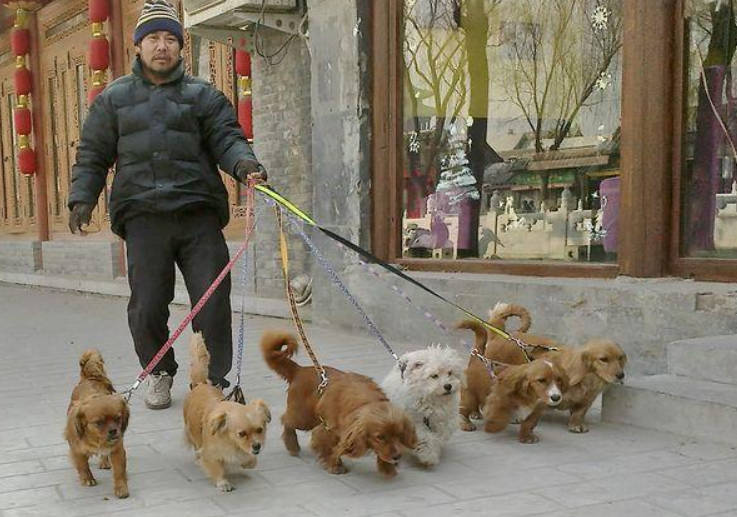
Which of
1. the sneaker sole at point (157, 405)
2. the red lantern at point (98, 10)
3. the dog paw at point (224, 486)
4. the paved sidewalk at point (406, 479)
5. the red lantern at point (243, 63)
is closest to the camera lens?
the paved sidewalk at point (406, 479)

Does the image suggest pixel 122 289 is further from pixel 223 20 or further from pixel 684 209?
→ pixel 684 209

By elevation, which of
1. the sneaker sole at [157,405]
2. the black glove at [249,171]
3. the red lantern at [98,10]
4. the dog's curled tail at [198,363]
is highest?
the red lantern at [98,10]

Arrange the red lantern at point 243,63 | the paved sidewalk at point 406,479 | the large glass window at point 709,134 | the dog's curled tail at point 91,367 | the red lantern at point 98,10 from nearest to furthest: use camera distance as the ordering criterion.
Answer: the paved sidewalk at point 406,479 < the dog's curled tail at point 91,367 < the large glass window at point 709,134 < the red lantern at point 243,63 < the red lantern at point 98,10

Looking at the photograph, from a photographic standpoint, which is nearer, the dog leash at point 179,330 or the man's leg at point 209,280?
the dog leash at point 179,330

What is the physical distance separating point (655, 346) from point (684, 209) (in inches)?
39.8

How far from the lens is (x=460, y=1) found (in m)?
7.33

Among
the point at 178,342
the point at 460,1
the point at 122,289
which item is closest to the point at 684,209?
the point at 460,1

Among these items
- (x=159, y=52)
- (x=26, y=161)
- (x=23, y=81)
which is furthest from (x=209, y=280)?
(x=23, y=81)

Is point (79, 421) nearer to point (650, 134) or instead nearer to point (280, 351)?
point (280, 351)

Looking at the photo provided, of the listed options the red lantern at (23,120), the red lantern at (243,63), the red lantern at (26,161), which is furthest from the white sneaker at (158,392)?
the red lantern at (23,120)

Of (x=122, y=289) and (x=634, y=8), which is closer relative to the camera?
(x=634, y=8)

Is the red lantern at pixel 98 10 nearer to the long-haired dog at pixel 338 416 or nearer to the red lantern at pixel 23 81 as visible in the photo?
the red lantern at pixel 23 81

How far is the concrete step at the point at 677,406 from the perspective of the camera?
388cm

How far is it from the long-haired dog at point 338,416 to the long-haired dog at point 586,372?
1.16 metres
